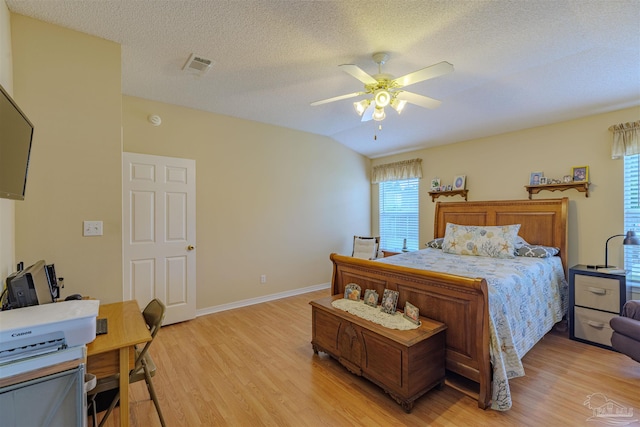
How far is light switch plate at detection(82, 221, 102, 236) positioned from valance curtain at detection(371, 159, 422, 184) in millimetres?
4356

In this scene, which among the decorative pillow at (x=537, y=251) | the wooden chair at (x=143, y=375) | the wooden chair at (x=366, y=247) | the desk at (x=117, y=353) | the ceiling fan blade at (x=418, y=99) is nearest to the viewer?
the desk at (x=117, y=353)

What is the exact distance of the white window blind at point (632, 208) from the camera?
3.04 meters

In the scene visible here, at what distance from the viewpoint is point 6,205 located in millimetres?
1804

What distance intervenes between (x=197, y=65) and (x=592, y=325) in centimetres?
446

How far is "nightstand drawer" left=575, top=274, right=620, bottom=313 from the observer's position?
9.05 feet

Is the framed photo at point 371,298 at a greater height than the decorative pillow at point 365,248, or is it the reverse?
the decorative pillow at point 365,248


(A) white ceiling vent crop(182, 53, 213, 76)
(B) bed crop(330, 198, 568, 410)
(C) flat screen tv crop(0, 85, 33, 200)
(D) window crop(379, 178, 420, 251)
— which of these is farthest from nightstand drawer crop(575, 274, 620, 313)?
(C) flat screen tv crop(0, 85, 33, 200)

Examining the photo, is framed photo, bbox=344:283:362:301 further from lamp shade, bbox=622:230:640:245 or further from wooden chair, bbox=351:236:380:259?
lamp shade, bbox=622:230:640:245

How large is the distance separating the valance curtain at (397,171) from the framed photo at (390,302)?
3.06 m

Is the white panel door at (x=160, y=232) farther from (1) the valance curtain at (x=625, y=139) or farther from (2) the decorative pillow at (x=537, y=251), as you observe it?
(1) the valance curtain at (x=625, y=139)

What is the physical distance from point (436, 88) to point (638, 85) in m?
1.76

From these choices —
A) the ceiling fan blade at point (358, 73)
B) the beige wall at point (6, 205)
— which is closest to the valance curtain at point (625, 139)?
the ceiling fan blade at point (358, 73)

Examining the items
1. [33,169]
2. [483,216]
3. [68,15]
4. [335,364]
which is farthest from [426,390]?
[68,15]

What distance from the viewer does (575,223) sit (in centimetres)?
341
